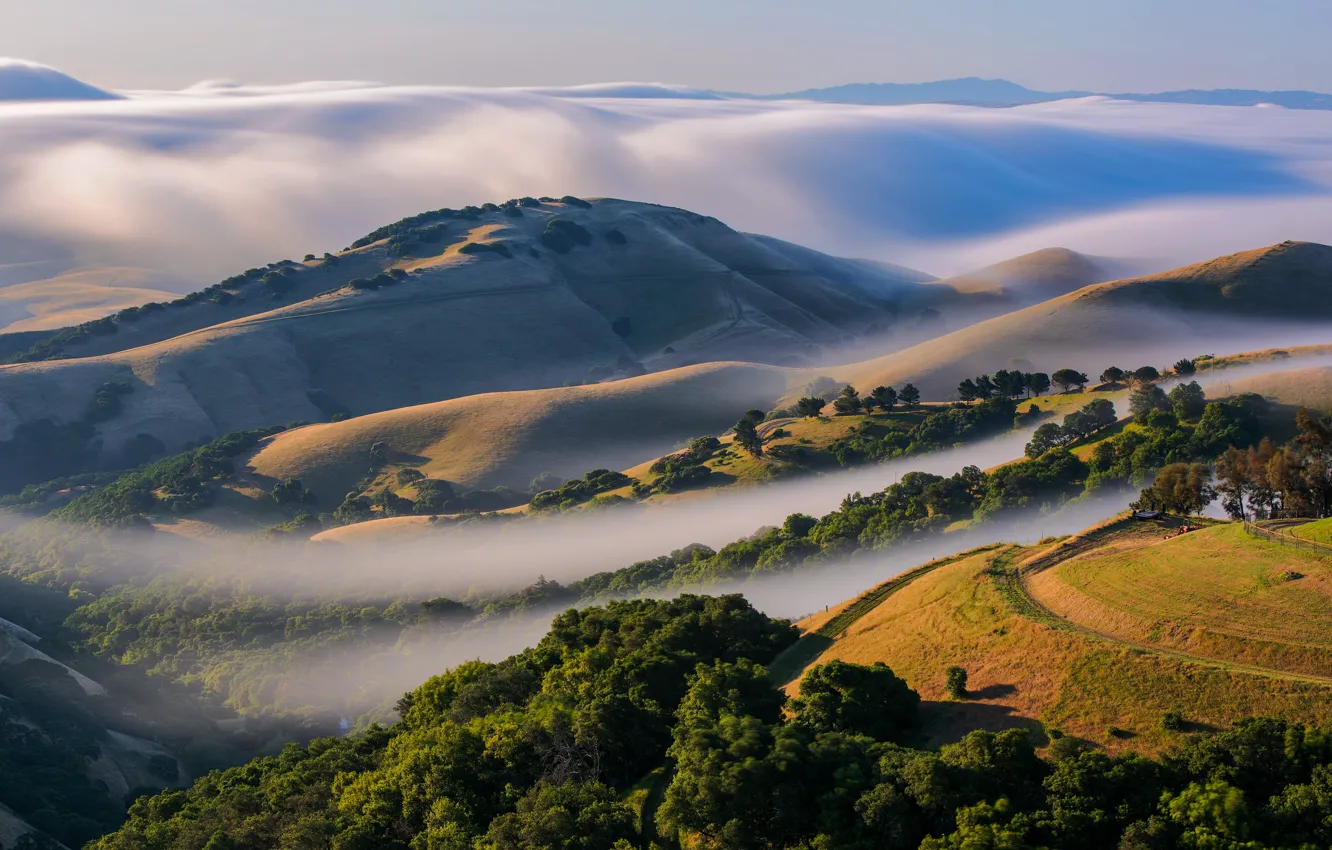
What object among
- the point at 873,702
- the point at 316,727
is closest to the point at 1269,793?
the point at 873,702

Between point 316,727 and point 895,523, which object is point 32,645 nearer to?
point 316,727

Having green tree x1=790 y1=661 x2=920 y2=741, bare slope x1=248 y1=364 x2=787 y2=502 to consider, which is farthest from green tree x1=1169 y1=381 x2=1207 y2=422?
bare slope x1=248 y1=364 x2=787 y2=502

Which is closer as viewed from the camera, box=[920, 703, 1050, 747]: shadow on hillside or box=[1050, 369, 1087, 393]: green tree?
box=[920, 703, 1050, 747]: shadow on hillside

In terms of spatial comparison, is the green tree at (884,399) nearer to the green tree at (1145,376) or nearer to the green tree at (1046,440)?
the green tree at (1145,376)

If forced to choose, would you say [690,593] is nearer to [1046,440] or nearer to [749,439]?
[1046,440]

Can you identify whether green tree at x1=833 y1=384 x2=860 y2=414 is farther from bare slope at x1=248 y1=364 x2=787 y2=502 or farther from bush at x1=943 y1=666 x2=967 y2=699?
bush at x1=943 y1=666 x2=967 y2=699

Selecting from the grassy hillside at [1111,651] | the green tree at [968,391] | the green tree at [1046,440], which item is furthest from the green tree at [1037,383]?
the grassy hillside at [1111,651]
